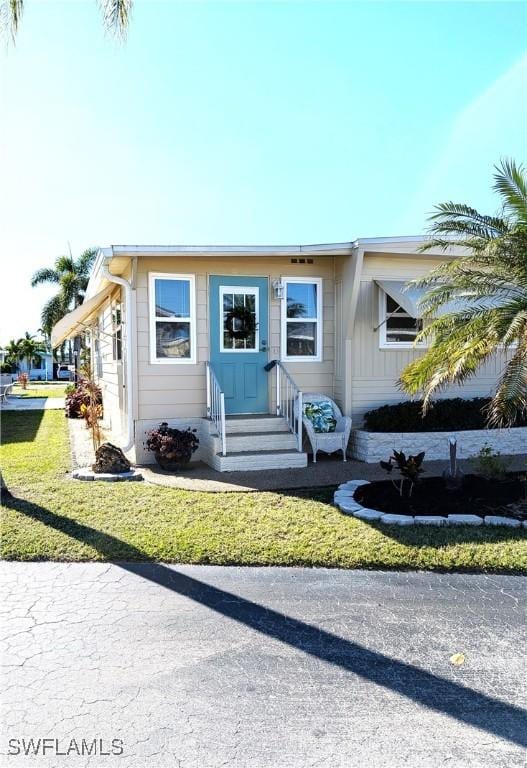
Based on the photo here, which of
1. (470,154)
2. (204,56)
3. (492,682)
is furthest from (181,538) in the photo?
(470,154)

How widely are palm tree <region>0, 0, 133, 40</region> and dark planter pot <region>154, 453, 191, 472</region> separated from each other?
587 centimetres

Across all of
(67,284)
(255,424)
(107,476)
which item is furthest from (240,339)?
(67,284)

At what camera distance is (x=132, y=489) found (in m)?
6.87

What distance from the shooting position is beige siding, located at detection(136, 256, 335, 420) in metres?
8.55

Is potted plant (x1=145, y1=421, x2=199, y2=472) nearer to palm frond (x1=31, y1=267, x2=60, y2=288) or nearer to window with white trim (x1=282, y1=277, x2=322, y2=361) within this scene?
window with white trim (x1=282, y1=277, x2=322, y2=361)

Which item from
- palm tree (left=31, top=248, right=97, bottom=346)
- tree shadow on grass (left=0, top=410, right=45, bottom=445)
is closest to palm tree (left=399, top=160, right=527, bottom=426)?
tree shadow on grass (left=0, top=410, right=45, bottom=445)

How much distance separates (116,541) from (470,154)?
1034cm

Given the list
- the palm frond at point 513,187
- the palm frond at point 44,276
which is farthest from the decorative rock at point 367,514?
the palm frond at point 44,276

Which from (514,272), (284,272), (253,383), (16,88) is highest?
(16,88)

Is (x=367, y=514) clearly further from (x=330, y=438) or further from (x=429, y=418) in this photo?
(x=429, y=418)

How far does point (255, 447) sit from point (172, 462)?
4.54ft

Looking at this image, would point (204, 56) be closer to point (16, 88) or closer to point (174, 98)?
point (174, 98)

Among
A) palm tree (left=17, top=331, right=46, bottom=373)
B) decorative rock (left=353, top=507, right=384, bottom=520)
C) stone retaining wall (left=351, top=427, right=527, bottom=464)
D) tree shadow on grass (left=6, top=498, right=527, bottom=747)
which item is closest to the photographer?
tree shadow on grass (left=6, top=498, right=527, bottom=747)

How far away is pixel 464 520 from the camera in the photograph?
17.9ft
